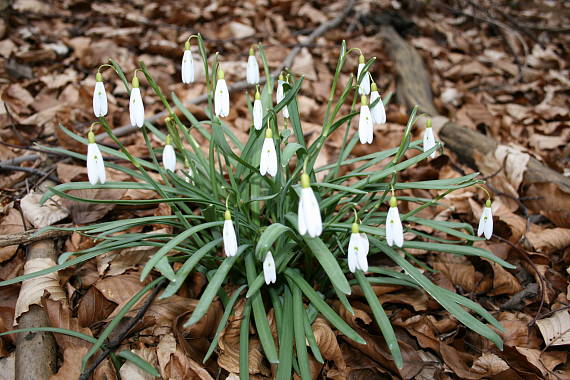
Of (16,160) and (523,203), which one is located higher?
(16,160)

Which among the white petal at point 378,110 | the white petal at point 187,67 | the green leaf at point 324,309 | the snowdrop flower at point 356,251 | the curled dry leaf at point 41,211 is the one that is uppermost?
the white petal at point 187,67

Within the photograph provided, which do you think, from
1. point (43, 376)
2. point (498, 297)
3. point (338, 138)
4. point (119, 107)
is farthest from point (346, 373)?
point (119, 107)

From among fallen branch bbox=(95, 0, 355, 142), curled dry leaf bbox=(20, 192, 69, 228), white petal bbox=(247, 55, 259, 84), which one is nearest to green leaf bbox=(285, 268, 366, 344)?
white petal bbox=(247, 55, 259, 84)

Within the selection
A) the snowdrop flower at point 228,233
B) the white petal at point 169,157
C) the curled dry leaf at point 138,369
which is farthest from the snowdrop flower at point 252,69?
the curled dry leaf at point 138,369

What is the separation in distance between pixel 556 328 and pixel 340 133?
202 centimetres

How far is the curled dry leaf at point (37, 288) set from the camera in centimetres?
188

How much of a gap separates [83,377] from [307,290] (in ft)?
2.97

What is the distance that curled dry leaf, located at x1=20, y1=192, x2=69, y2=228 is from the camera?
2311 millimetres

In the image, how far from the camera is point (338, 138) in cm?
347

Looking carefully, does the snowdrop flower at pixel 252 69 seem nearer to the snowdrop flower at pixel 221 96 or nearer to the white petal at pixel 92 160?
the snowdrop flower at pixel 221 96

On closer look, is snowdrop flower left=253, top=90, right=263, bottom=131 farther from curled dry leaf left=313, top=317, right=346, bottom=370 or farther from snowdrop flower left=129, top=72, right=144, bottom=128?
curled dry leaf left=313, top=317, right=346, bottom=370

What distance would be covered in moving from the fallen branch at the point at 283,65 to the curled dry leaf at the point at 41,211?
21.8 inches

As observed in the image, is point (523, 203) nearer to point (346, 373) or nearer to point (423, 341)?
point (423, 341)

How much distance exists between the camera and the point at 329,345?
187 centimetres
